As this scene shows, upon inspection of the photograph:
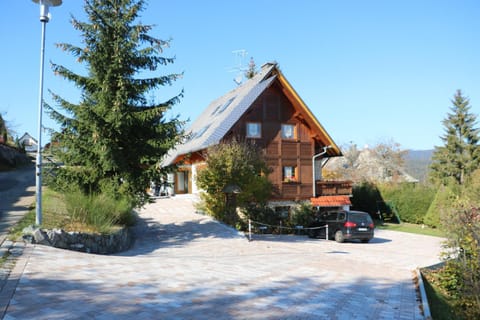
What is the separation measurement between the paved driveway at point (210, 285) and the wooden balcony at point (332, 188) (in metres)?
13.0

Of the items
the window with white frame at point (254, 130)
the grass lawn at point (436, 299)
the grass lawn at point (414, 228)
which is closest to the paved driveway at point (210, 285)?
the grass lawn at point (436, 299)

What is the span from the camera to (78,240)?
10.2m

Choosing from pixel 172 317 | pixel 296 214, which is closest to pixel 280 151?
pixel 296 214

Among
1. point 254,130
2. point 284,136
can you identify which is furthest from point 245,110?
point 284,136

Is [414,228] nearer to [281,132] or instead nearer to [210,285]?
[281,132]

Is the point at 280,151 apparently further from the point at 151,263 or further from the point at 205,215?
the point at 151,263

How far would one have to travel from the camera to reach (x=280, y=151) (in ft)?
85.0

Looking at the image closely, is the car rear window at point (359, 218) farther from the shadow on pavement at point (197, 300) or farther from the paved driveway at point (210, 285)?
the shadow on pavement at point (197, 300)

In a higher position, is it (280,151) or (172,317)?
(280,151)

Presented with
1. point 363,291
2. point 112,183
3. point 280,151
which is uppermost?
point 280,151

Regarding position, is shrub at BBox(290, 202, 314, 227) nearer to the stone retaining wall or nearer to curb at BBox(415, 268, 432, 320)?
the stone retaining wall

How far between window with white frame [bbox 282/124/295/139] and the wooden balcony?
3.77 meters

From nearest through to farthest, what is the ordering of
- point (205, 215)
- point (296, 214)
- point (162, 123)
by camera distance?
point (162, 123) < point (205, 215) < point (296, 214)

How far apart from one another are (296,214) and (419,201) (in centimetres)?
1267
